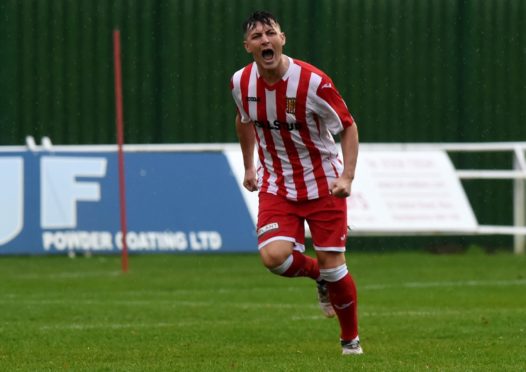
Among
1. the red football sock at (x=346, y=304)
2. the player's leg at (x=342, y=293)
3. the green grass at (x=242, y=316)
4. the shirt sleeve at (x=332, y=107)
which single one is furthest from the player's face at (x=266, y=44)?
the green grass at (x=242, y=316)

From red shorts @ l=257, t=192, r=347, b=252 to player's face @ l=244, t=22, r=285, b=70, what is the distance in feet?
3.01

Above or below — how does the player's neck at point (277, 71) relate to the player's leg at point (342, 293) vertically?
above

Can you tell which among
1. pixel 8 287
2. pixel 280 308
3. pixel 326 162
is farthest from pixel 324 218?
pixel 8 287

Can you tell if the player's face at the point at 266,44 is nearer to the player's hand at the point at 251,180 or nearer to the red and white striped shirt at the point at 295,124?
the red and white striped shirt at the point at 295,124

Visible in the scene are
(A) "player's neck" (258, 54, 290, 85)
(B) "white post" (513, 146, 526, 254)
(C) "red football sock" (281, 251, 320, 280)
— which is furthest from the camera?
(B) "white post" (513, 146, 526, 254)

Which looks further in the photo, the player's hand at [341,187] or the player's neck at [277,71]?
the player's neck at [277,71]

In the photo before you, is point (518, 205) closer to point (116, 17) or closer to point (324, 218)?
point (116, 17)

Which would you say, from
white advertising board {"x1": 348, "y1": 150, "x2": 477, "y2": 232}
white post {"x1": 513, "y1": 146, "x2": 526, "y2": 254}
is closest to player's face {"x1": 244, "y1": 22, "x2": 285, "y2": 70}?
white advertising board {"x1": 348, "y1": 150, "x2": 477, "y2": 232}

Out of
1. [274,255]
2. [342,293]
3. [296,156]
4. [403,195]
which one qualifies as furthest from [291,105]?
[403,195]

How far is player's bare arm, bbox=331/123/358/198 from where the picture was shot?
352 inches

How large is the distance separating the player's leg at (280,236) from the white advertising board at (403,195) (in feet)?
30.2

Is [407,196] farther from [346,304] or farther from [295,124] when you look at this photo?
[295,124]

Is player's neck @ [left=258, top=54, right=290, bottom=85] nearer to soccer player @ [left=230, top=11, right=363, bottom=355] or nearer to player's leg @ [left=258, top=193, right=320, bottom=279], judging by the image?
soccer player @ [left=230, top=11, right=363, bottom=355]

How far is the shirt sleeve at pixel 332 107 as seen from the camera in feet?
29.9
